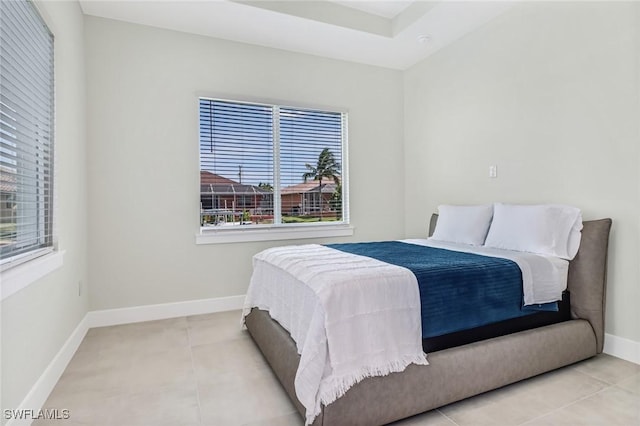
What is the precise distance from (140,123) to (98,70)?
0.55 meters

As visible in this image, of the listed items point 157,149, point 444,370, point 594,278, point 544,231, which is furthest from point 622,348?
point 157,149

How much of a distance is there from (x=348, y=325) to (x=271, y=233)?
233 centimetres

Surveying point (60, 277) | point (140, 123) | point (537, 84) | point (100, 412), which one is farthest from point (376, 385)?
point (140, 123)

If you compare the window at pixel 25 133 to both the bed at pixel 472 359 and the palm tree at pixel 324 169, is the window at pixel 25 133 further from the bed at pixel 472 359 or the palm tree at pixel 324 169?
the palm tree at pixel 324 169

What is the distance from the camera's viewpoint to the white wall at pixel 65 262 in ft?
5.24

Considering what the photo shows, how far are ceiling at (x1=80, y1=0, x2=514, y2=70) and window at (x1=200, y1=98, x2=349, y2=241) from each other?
692 millimetres

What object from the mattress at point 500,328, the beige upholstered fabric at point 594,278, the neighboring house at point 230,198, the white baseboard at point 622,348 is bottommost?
the white baseboard at point 622,348

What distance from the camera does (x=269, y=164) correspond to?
3941 millimetres

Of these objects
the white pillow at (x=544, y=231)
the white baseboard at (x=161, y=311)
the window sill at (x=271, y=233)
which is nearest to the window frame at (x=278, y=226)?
the window sill at (x=271, y=233)

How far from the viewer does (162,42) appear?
3.39 meters

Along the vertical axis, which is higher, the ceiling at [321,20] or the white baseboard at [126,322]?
the ceiling at [321,20]

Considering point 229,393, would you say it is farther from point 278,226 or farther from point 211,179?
point 211,179

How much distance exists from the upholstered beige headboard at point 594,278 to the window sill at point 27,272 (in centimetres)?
319

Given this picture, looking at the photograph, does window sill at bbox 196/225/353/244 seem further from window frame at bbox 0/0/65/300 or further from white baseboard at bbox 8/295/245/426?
window frame at bbox 0/0/65/300
